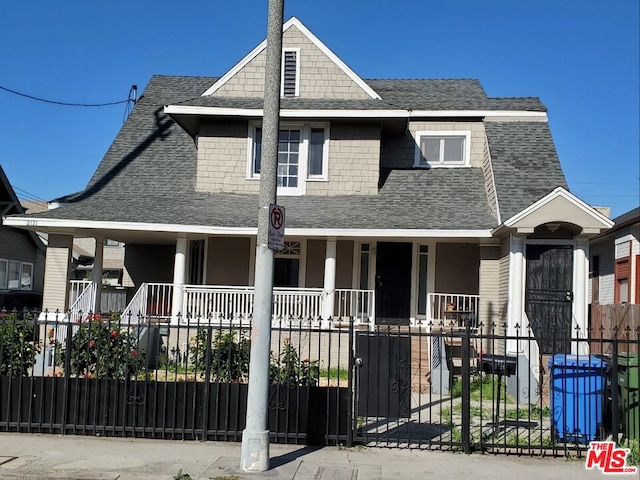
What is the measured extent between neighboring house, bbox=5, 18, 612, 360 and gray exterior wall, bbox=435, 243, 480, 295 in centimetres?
3

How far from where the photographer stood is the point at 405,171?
53.5 feet

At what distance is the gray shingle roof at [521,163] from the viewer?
13.6 m

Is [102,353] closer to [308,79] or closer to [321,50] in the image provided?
[308,79]

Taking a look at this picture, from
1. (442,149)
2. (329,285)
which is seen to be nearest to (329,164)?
(442,149)

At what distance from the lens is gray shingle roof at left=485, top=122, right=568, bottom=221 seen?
44.7 ft

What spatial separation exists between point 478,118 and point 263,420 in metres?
11.5

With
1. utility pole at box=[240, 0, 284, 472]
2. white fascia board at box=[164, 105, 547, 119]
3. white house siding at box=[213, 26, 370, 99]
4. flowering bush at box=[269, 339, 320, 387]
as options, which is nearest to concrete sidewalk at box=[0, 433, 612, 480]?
utility pole at box=[240, 0, 284, 472]

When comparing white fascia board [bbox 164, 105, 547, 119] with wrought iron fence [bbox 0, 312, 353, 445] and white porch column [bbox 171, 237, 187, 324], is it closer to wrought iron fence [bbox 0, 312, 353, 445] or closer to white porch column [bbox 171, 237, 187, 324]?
white porch column [bbox 171, 237, 187, 324]

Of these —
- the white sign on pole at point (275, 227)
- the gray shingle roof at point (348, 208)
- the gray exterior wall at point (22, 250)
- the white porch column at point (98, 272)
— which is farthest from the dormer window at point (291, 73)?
the gray exterior wall at point (22, 250)

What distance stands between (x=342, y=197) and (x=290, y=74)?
3.48m

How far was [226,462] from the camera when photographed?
23.1ft

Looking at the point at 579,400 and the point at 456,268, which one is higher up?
the point at 456,268

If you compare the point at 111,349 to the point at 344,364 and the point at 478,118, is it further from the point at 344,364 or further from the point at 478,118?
the point at 478,118

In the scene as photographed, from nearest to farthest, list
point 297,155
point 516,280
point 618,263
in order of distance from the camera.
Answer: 1. point 516,280
2. point 297,155
3. point 618,263
